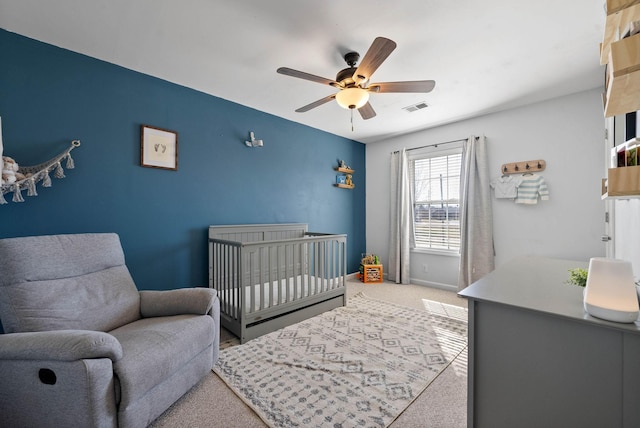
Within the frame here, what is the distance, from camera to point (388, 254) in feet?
15.1

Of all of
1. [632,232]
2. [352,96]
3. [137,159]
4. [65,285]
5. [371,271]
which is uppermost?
[352,96]

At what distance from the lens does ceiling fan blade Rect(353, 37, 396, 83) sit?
157 centimetres

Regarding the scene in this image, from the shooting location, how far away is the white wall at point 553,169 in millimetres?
2836

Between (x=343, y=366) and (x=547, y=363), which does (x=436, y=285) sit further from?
(x=547, y=363)

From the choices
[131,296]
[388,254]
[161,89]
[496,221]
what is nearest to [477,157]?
[496,221]

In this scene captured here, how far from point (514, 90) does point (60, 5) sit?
3.83 meters

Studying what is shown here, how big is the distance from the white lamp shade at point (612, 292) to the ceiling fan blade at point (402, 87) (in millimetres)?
1551

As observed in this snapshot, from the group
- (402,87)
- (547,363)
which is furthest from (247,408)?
(402,87)

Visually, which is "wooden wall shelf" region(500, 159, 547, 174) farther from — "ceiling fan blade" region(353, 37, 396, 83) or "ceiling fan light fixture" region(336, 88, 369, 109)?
"ceiling fan blade" region(353, 37, 396, 83)

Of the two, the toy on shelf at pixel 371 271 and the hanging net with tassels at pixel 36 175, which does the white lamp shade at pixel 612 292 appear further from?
the toy on shelf at pixel 371 271

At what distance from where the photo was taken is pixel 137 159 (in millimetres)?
2463

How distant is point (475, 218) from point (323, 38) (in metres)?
2.89

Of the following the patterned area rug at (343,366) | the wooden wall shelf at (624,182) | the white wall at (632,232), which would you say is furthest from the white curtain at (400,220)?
the wooden wall shelf at (624,182)

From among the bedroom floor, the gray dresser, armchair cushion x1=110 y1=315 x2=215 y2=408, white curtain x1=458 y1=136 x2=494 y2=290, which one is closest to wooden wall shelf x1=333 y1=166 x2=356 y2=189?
the bedroom floor
